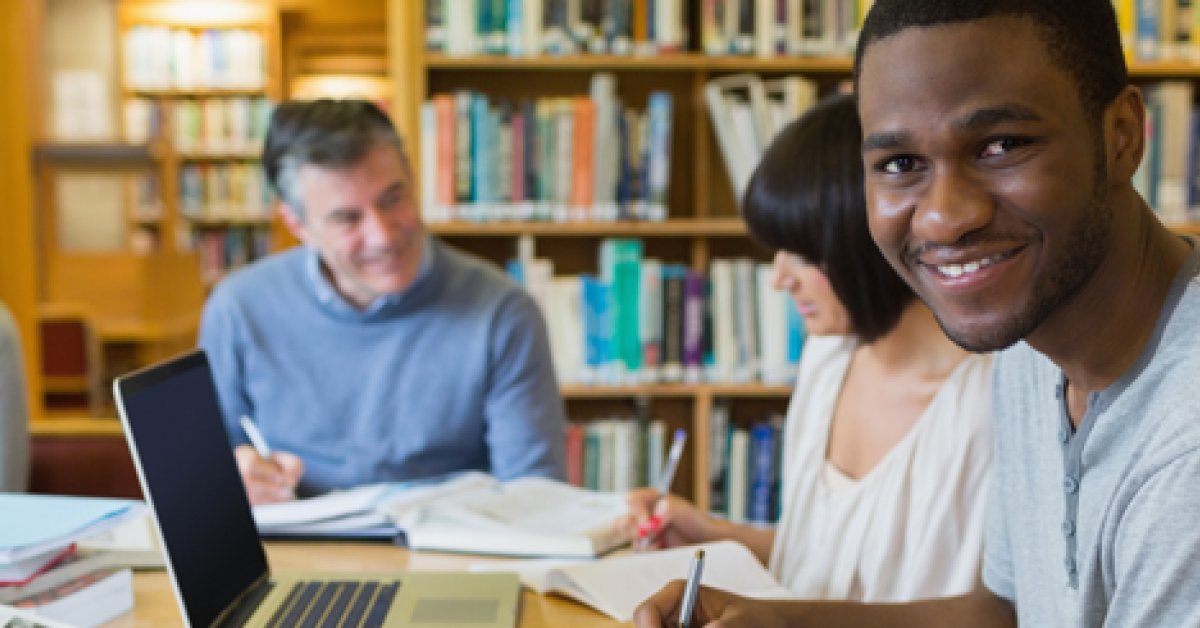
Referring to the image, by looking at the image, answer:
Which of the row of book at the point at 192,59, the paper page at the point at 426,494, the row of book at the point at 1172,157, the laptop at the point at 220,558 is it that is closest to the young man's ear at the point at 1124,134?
the laptop at the point at 220,558

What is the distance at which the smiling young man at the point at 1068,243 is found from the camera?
711 millimetres

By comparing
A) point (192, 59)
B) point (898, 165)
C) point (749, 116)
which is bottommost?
point (898, 165)

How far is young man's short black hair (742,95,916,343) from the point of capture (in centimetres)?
134

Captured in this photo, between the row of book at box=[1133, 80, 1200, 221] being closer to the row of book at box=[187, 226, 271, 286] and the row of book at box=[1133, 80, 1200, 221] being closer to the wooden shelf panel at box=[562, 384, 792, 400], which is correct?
the wooden shelf panel at box=[562, 384, 792, 400]

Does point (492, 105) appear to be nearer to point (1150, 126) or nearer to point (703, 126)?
point (703, 126)

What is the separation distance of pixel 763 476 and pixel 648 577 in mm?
1706

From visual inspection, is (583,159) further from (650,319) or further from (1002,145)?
(1002,145)

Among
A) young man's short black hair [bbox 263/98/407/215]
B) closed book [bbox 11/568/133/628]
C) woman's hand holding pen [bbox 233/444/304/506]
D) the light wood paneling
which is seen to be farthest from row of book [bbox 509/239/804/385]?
the light wood paneling

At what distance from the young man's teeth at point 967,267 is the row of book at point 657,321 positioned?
1.92 m

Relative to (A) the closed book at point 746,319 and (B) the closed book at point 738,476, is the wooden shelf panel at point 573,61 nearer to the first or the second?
(A) the closed book at point 746,319

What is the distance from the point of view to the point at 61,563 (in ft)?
3.46

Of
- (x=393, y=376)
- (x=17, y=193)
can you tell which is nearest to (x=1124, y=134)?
(x=393, y=376)

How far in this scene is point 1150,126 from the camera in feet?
9.02

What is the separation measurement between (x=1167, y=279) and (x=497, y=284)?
123 cm
